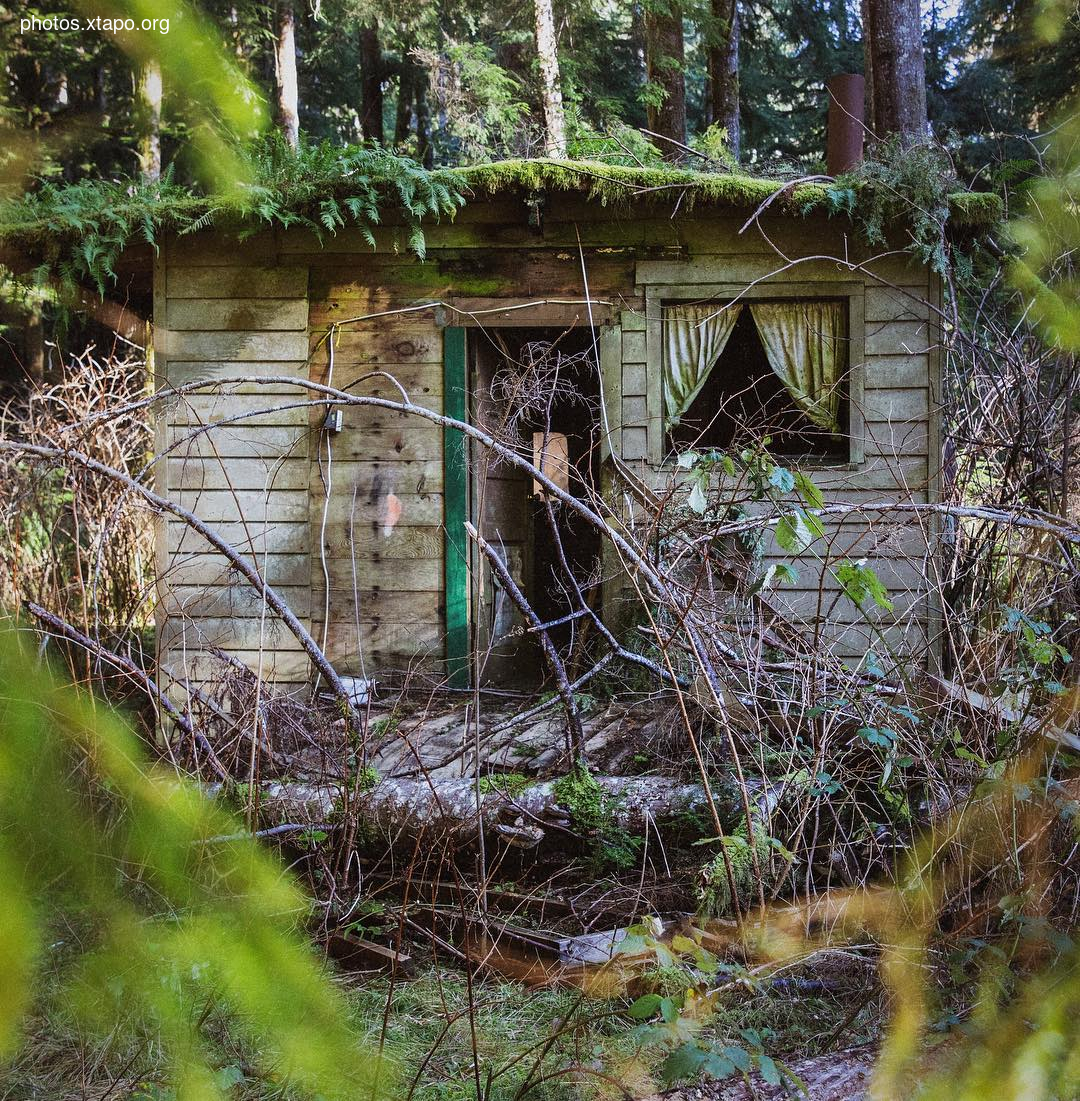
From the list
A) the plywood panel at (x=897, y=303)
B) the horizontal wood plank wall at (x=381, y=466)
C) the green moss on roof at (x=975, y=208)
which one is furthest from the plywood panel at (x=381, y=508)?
the green moss on roof at (x=975, y=208)

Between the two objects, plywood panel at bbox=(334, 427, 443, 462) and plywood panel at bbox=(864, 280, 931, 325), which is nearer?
plywood panel at bbox=(864, 280, 931, 325)

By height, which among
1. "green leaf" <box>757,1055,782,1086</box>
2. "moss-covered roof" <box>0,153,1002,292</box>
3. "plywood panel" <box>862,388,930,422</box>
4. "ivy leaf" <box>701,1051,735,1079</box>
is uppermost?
"moss-covered roof" <box>0,153,1002,292</box>

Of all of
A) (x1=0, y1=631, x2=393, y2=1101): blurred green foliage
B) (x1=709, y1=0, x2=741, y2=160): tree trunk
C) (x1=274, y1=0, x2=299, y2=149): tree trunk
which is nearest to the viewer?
(x1=0, y1=631, x2=393, y2=1101): blurred green foliage

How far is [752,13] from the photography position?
17.4 m

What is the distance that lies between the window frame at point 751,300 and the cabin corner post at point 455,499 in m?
1.43

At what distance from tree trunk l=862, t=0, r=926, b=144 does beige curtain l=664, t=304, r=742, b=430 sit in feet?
11.8

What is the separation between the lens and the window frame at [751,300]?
23.5 ft

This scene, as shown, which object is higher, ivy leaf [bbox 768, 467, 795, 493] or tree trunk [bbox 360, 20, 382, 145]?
tree trunk [bbox 360, 20, 382, 145]

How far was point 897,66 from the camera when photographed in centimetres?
946

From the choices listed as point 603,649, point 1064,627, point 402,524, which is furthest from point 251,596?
point 1064,627

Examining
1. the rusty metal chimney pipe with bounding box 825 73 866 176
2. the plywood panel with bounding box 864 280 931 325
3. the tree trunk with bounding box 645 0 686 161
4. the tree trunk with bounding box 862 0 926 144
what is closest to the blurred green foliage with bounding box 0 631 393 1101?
the plywood panel with bounding box 864 280 931 325

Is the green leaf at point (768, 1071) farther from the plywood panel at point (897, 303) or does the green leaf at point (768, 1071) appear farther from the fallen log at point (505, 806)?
the plywood panel at point (897, 303)

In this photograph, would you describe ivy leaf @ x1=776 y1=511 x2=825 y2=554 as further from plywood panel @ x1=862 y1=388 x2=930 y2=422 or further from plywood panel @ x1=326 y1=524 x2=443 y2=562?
plywood panel @ x1=326 y1=524 x2=443 y2=562

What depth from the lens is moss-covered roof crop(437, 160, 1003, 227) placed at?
6.68 metres
